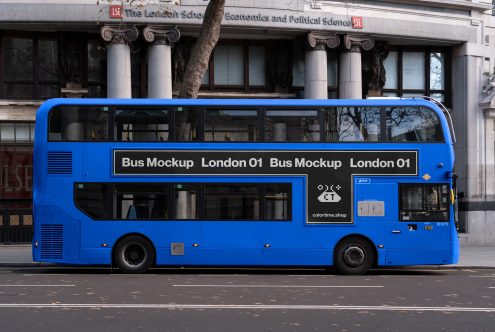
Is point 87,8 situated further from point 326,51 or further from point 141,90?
point 326,51

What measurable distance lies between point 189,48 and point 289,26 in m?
3.64

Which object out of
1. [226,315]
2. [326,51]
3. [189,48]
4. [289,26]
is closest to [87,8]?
[189,48]

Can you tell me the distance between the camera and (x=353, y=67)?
998 inches

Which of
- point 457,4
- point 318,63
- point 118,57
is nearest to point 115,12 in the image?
point 118,57

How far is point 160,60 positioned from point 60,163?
8737mm

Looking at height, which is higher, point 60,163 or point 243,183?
point 60,163

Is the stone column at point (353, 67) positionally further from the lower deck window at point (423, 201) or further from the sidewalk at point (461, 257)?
the lower deck window at point (423, 201)

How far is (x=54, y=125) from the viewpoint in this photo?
1584 centimetres

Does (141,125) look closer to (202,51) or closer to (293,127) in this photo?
(293,127)

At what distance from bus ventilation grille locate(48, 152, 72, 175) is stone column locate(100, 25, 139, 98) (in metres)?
7.81

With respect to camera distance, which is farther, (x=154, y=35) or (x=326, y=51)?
(x=326, y=51)

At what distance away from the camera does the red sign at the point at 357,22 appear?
25109mm

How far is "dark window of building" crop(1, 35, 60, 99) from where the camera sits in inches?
947

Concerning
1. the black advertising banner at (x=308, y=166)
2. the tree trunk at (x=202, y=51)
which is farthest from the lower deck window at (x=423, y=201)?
the tree trunk at (x=202, y=51)
